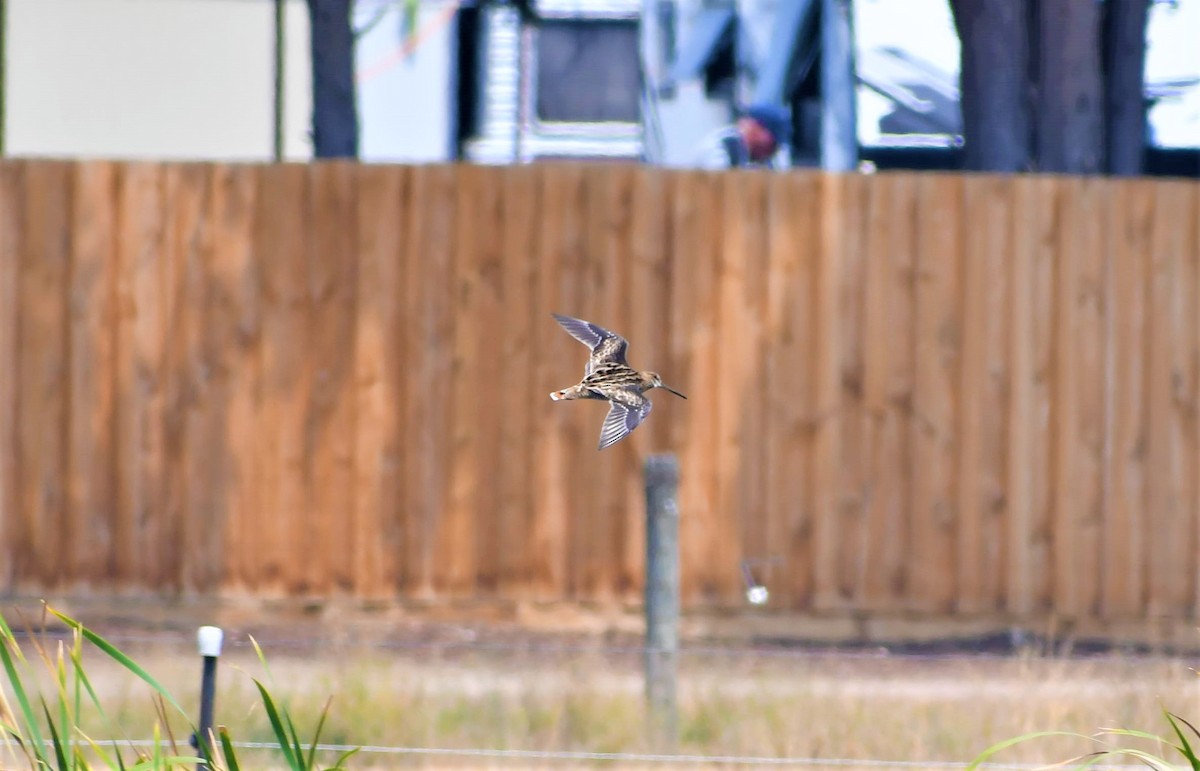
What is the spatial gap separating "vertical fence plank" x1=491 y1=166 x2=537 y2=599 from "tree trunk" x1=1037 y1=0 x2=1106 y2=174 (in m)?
3.03

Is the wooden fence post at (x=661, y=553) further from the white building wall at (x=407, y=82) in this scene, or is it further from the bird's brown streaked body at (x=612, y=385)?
the white building wall at (x=407, y=82)

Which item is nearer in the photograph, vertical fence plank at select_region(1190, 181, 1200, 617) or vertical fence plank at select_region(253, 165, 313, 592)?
vertical fence plank at select_region(253, 165, 313, 592)

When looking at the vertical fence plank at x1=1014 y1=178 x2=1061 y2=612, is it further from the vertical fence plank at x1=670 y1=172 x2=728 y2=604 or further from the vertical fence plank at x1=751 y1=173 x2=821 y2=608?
the vertical fence plank at x1=670 y1=172 x2=728 y2=604

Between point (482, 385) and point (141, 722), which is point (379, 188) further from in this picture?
point (141, 722)

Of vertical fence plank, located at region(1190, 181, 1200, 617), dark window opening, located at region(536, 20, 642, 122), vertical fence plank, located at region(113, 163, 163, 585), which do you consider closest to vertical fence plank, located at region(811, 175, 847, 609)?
vertical fence plank, located at region(1190, 181, 1200, 617)

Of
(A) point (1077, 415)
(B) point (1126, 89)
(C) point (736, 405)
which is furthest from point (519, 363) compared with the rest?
(B) point (1126, 89)

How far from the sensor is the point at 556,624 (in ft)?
29.7

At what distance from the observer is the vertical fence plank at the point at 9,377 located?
9062 millimetres

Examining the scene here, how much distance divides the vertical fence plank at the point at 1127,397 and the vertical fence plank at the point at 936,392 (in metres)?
0.83

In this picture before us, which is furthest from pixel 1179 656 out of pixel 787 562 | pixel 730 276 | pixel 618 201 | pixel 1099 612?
pixel 618 201

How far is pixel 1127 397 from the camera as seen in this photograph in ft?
30.2

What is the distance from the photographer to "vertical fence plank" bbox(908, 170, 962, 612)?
9.16m

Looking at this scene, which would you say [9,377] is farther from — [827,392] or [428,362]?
[827,392]

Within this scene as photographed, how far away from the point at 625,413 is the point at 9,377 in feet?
Result: 24.2
